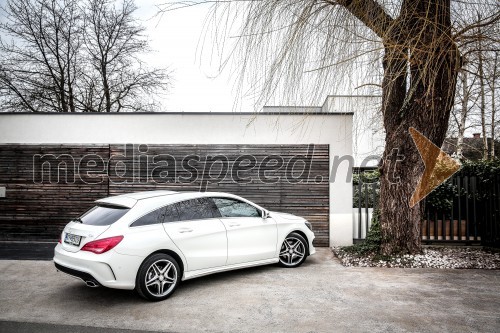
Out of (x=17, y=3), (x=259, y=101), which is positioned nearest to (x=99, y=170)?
(x=259, y=101)

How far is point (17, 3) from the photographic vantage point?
55.7 ft

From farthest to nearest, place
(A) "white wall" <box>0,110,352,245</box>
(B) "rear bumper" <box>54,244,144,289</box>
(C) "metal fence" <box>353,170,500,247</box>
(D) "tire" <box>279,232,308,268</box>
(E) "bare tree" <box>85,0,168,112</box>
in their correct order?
1. (E) "bare tree" <box>85,0,168,112</box>
2. (A) "white wall" <box>0,110,352,245</box>
3. (C) "metal fence" <box>353,170,500,247</box>
4. (D) "tire" <box>279,232,308,268</box>
5. (B) "rear bumper" <box>54,244,144,289</box>

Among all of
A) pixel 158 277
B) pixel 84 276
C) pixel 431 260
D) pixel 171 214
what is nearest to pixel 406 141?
pixel 431 260

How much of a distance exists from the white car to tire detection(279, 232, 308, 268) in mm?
60

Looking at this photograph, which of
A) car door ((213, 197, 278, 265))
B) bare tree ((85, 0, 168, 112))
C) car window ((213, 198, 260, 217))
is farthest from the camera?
bare tree ((85, 0, 168, 112))

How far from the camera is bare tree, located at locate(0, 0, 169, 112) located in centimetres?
1706

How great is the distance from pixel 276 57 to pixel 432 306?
3.77m

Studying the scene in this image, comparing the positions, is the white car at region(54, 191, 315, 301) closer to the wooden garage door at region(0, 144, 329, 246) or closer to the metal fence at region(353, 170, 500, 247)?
the wooden garage door at region(0, 144, 329, 246)

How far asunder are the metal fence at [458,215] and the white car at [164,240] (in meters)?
3.21

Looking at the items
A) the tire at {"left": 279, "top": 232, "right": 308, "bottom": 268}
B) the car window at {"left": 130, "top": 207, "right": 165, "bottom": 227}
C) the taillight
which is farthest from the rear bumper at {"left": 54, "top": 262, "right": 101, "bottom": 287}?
the tire at {"left": 279, "top": 232, "right": 308, "bottom": 268}

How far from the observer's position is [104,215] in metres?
4.81

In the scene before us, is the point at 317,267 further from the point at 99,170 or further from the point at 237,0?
the point at 99,170

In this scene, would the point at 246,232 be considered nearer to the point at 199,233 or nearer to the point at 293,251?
the point at 199,233

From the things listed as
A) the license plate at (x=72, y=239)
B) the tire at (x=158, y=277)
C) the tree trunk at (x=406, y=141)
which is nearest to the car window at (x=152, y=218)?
the tire at (x=158, y=277)
